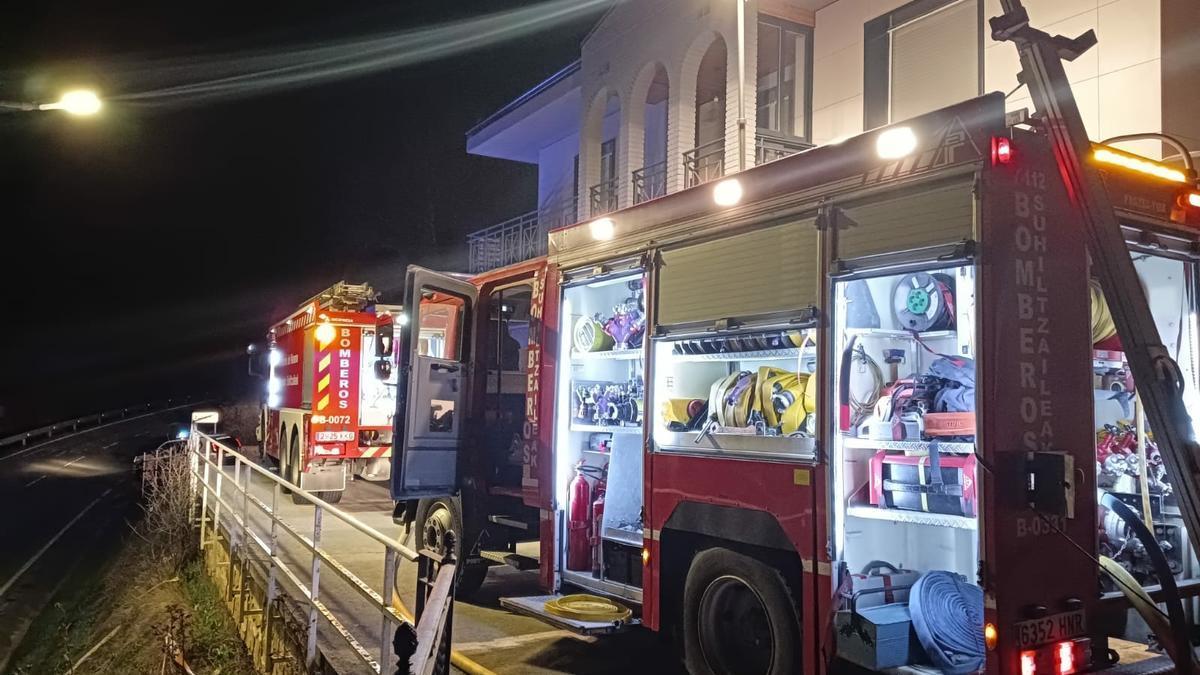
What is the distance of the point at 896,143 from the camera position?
13.8ft

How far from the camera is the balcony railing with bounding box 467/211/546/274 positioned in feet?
73.0

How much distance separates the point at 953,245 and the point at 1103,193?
63cm

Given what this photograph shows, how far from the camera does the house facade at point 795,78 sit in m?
8.91

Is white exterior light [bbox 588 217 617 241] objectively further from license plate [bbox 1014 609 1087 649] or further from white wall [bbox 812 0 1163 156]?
white wall [bbox 812 0 1163 156]

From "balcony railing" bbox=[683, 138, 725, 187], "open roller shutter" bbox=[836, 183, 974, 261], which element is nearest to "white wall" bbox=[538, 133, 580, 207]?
"balcony railing" bbox=[683, 138, 725, 187]

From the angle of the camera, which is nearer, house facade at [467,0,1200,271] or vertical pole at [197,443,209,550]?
house facade at [467,0,1200,271]

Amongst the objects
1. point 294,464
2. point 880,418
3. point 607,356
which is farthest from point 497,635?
point 294,464

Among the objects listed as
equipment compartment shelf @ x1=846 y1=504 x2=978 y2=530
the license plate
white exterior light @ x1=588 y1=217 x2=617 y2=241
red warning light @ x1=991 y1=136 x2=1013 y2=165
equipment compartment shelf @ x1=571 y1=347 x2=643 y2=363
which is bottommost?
the license plate

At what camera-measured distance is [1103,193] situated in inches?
151

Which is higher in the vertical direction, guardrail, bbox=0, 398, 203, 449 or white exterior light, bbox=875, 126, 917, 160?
white exterior light, bbox=875, 126, 917, 160

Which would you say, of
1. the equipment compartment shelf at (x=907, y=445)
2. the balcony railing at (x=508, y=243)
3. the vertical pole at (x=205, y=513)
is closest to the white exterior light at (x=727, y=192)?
the equipment compartment shelf at (x=907, y=445)

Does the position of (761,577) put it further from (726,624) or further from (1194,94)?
(1194,94)

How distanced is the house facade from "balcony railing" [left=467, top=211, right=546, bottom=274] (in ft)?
1.75

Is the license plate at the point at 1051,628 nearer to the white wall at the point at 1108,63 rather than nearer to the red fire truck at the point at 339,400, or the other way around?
the white wall at the point at 1108,63
